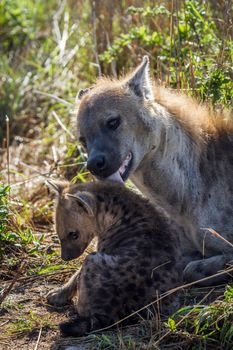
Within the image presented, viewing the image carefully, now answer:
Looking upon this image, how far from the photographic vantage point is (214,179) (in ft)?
17.7

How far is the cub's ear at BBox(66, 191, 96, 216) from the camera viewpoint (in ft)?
16.7

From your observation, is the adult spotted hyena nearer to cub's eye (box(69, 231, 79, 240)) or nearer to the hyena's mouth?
the hyena's mouth

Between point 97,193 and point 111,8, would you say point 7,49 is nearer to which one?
point 111,8

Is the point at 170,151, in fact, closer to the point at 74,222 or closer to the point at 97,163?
the point at 97,163

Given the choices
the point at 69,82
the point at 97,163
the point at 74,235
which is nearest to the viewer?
the point at 97,163

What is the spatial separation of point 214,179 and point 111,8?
3170 millimetres

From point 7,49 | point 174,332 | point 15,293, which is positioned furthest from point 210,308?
point 7,49

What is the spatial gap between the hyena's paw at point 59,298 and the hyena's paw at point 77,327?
0.49m

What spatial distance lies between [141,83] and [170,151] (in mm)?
473

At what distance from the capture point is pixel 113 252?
480cm

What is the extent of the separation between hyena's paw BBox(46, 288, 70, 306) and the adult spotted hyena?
745 millimetres

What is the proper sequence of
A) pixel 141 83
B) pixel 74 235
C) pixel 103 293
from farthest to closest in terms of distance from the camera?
pixel 141 83, pixel 74 235, pixel 103 293

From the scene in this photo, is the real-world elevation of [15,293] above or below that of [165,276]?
below

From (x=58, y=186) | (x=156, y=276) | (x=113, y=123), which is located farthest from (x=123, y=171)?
(x=156, y=276)
